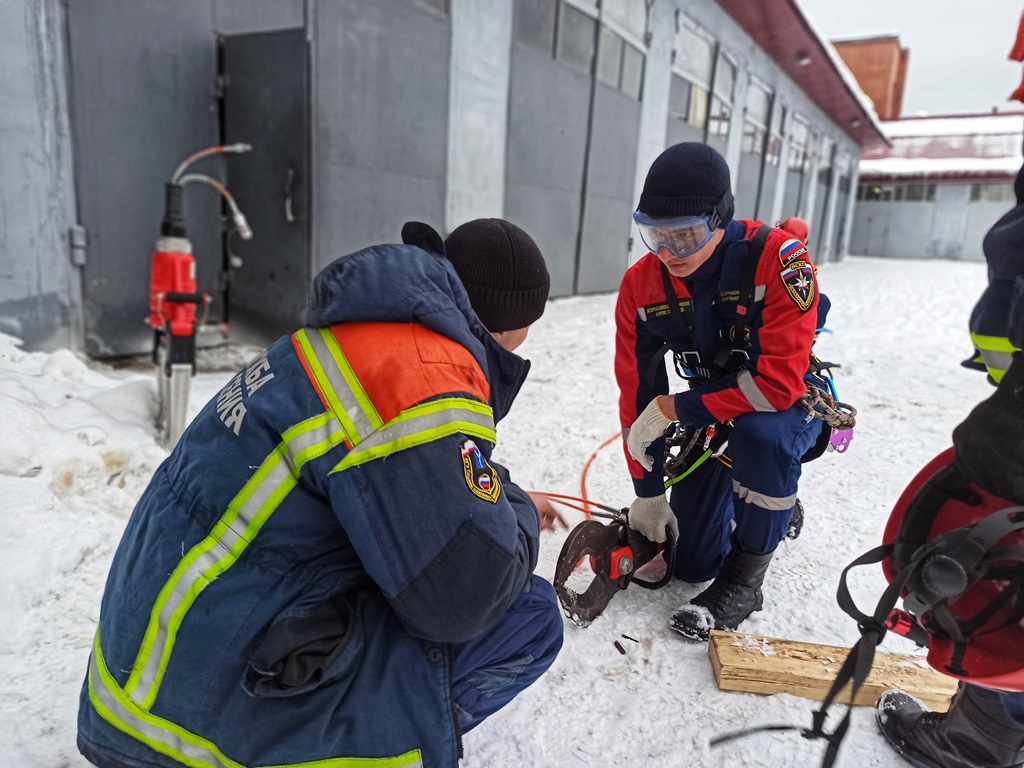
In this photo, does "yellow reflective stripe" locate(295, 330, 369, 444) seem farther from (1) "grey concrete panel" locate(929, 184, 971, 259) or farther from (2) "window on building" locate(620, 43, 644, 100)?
(1) "grey concrete panel" locate(929, 184, 971, 259)

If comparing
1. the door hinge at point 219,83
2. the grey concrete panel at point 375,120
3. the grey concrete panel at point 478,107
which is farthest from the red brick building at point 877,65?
the door hinge at point 219,83

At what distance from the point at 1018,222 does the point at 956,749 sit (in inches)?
47.0

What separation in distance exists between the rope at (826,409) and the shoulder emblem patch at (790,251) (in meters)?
0.42

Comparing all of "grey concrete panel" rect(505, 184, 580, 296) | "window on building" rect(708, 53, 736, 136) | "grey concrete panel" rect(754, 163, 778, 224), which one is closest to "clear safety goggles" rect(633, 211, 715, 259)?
"grey concrete panel" rect(505, 184, 580, 296)

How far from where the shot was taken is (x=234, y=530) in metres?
1.09

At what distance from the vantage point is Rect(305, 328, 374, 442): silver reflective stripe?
3.50ft

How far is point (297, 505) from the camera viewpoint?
110 cm

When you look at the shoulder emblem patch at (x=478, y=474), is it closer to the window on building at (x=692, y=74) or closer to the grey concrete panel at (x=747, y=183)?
the window on building at (x=692, y=74)

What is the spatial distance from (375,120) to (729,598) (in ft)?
16.4

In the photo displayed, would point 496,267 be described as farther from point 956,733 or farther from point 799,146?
point 799,146

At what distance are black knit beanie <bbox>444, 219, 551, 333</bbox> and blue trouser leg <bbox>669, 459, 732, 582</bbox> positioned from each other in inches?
50.8

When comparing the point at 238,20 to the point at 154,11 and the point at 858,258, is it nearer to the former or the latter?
the point at 154,11

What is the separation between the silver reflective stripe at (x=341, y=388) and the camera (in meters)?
1.07

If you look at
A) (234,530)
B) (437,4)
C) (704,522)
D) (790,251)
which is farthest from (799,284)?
(437,4)
